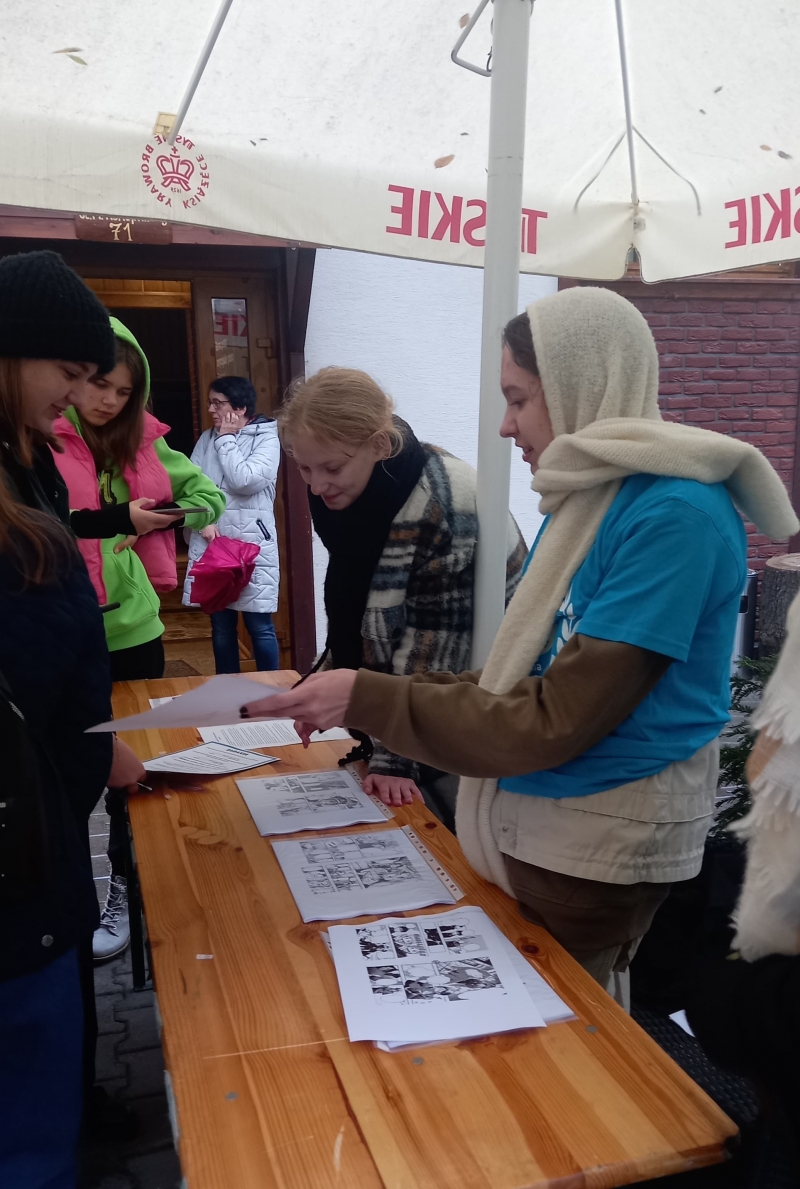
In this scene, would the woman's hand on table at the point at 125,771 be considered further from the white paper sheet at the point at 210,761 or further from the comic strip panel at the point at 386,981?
the comic strip panel at the point at 386,981

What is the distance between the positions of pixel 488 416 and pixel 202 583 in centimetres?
232

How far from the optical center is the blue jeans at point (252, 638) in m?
5.06

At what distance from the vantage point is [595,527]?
1.32 metres

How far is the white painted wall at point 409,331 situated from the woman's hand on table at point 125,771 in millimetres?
3440

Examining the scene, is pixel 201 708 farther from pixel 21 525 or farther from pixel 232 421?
pixel 232 421

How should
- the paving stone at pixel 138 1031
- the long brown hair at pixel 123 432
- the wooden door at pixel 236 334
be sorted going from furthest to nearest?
1. the wooden door at pixel 236 334
2. the long brown hair at pixel 123 432
3. the paving stone at pixel 138 1031

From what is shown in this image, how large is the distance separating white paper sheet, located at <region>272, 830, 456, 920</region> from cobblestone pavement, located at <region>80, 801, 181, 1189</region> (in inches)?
36.2

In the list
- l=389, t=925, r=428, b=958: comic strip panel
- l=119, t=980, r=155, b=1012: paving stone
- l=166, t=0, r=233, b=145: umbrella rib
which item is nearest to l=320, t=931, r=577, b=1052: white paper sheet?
l=389, t=925, r=428, b=958: comic strip panel

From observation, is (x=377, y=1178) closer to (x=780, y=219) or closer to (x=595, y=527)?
(x=595, y=527)

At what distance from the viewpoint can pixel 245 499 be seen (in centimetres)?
501

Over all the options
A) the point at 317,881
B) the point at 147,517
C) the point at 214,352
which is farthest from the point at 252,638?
the point at 317,881

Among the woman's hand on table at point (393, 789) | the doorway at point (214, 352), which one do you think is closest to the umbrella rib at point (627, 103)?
the woman's hand on table at point (393, 789)

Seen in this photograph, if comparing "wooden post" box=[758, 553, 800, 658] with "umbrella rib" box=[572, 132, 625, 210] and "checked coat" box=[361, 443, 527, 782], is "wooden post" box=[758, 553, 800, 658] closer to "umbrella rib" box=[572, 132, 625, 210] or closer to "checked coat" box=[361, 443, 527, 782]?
"umbrella rib" box=[572, 132, 625, 210]

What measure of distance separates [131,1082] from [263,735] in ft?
3.21
